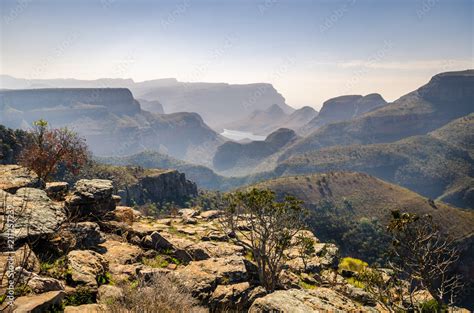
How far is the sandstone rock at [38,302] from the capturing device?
28.3 feet

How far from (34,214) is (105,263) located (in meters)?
3.91

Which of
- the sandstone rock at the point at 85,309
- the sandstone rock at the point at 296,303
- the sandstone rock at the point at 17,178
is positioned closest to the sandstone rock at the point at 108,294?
the sandstone rock at the point at 85,309

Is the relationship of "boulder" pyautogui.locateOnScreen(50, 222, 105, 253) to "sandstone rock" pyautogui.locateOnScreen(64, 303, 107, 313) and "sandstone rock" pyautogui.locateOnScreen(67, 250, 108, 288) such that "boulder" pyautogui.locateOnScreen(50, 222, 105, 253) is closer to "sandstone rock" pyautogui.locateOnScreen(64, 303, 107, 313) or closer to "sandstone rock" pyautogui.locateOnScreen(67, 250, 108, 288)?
"sandstone rock" pyautogui.locateOnScreen(67, 250, 108, 288)

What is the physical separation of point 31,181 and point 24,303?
13.5 meters

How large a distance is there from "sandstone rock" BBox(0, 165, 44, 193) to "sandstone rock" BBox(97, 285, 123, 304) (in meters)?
10.2

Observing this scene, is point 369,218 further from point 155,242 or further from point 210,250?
point 155,242

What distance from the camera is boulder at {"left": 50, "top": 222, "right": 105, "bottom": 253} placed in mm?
14608

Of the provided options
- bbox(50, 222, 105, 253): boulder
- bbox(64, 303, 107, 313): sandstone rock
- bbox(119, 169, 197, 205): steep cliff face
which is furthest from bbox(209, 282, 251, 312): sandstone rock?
bbox(119, 169, 197, 205): steep cliff face

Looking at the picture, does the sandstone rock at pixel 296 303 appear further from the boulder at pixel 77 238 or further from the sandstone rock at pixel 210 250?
the boulder at pixel 77 238

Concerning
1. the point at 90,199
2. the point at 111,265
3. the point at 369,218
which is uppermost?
the point at 90,199

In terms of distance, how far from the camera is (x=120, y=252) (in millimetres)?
17844

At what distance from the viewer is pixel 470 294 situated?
126 metres

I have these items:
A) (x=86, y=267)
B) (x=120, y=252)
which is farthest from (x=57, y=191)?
(x=86, y=267)

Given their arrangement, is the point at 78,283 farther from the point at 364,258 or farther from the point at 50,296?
the point at 364,258
